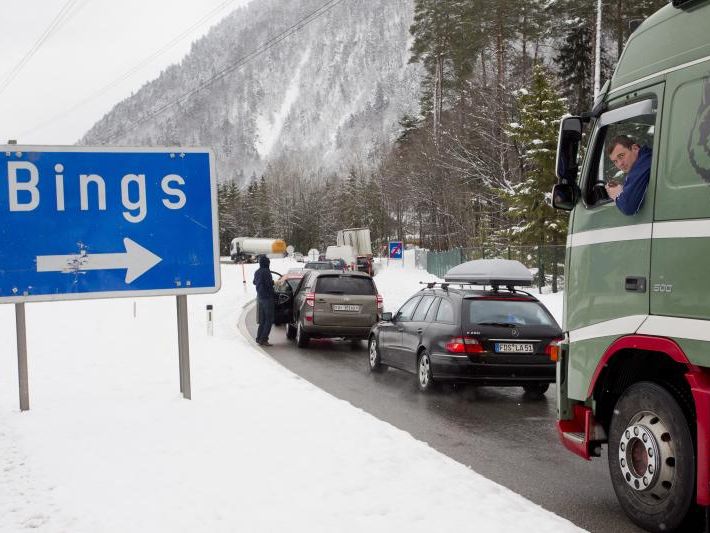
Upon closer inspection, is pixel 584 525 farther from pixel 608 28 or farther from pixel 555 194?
pixel 608 28

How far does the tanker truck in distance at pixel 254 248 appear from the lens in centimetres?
9644

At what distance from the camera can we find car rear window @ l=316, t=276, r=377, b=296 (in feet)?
57.4

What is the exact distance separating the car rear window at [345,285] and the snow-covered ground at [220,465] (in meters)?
6.87

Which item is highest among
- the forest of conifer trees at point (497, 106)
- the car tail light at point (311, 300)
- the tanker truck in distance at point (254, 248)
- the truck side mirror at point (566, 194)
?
the forest of conifer trees at point (497, 106)

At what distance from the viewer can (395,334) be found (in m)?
12.6

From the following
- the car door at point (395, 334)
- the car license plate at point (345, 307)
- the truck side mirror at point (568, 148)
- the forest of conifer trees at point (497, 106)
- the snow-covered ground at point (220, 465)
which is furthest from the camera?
the forest of conifer trees at point (497, 106)

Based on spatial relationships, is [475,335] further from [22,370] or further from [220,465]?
[22,370]

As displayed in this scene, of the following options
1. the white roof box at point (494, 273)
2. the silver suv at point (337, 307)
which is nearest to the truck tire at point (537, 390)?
the white roof box at point (494, 273)

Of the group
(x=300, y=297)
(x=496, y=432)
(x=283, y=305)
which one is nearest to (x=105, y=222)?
(x=496, y=432)

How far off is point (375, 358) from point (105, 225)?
262 inches

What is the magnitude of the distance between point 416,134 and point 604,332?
64.8 m

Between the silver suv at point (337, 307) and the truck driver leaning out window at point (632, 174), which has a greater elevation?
the truck driver leaning out window at point (632, 174)

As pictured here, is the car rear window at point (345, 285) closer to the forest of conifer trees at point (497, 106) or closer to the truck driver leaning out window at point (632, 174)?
the truck driver leaning out window at point (632, 174)

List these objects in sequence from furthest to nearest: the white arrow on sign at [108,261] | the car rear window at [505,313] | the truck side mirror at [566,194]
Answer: the car rear window at [505,313], the white arrow on sign at [108,261], the truck side mirror at [566,194]
